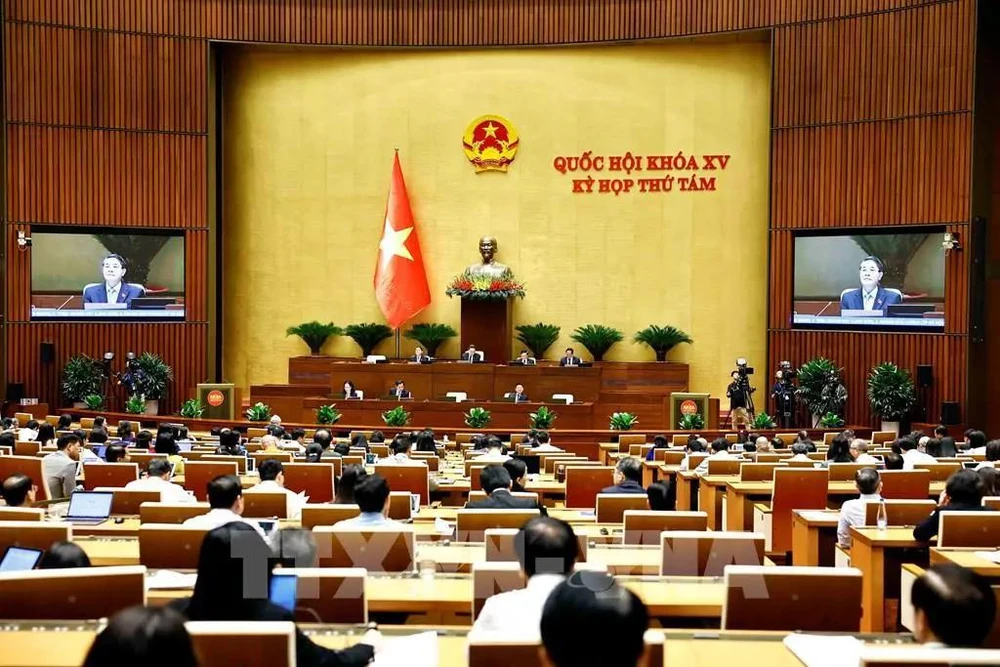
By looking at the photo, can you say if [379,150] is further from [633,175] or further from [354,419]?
[354,419]

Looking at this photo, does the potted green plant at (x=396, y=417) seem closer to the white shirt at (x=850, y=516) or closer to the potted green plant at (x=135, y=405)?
the potted green plant at (x=135, y=405)

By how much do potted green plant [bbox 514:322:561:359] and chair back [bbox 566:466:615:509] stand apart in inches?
449

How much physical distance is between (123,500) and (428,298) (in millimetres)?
14000

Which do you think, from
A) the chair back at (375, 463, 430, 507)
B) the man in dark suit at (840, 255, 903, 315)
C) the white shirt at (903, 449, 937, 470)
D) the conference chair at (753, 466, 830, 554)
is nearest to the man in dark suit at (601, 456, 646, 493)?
the conference chair at (753, 466, 830, 554)

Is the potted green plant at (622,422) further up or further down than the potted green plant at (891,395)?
further down

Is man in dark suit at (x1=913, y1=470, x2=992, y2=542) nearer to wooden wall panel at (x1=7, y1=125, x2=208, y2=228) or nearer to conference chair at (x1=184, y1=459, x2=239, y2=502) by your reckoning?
conference chair at (x1=184, y1=459, x2=239, y2=502)

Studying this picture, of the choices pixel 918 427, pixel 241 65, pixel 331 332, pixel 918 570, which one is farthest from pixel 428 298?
pixel 918 570

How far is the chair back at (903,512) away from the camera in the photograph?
605 cm

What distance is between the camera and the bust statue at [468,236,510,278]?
19484 millimetres

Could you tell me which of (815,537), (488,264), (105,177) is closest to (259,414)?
(488,264)

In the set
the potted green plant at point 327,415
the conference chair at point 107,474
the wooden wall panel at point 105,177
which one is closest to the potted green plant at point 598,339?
the potted green plant at point 327,415

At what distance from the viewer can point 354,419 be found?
1719 centimetres

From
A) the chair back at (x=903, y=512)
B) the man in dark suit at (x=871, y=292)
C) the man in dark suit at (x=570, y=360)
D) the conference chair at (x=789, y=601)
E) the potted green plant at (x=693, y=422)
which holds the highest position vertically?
the man in dark suit at (x=871, y=292)

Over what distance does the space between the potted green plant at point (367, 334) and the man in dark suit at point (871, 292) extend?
8410 mm
